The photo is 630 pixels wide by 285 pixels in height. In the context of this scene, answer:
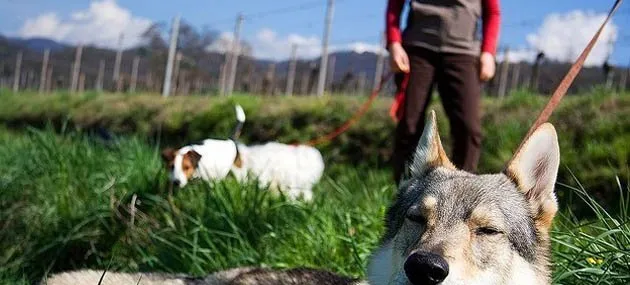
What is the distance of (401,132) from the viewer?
4832mm

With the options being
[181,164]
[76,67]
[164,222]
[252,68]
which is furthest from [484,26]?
[76,67]

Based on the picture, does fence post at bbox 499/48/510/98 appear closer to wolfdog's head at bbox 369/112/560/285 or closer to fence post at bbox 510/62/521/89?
fence post at bbox 510/62/521/89

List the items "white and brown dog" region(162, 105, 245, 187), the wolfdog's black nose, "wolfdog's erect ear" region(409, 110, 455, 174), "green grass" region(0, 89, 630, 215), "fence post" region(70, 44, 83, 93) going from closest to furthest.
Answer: the wolfdog's black nose
"wolfdog's erect ear" region(409, 110, 455, 174)
"white and brown dog" region(162, 105, 245, 187)
"green grass" region(0, 89, 630, 215)
"fence post" region(70, 44, 83, 93)

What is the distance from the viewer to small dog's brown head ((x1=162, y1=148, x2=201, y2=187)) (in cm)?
559

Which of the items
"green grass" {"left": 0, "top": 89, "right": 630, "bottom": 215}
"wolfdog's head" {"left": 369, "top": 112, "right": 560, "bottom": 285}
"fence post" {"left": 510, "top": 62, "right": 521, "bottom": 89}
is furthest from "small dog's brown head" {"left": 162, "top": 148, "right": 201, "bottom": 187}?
"fence post" {"left": 510, "top": 62, "right": 521, "bottom": 89}

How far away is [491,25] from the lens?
15.6ft

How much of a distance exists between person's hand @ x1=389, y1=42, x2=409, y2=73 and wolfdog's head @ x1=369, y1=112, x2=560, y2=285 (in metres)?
1.80

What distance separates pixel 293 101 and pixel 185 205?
691 cm

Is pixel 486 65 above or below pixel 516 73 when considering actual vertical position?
below

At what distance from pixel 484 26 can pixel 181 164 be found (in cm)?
275

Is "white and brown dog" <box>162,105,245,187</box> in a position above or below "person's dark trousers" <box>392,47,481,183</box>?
below

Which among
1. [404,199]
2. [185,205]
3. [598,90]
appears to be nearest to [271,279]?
[404,199]

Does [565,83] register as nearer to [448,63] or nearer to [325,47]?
[448,63]

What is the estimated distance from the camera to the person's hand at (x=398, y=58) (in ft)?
15.4
